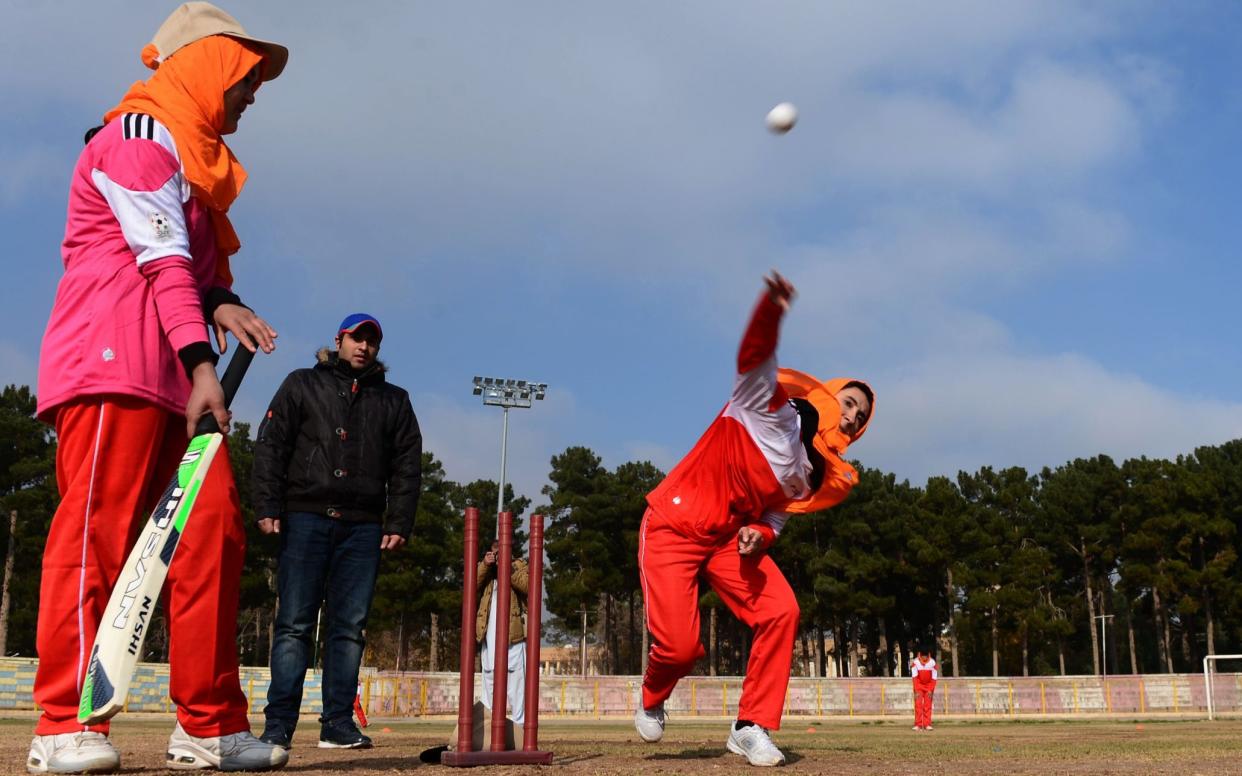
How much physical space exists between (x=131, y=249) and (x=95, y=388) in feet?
1.79

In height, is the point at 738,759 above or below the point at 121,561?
below

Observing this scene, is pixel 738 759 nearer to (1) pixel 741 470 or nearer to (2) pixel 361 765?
Result: (1) pixel 741 470

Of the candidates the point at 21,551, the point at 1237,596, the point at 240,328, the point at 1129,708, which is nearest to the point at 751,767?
the point at 240,328

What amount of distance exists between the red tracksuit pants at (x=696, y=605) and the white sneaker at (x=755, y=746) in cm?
20

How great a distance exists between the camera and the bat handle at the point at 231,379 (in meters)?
3.83

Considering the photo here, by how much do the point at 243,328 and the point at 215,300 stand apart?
0.28 m

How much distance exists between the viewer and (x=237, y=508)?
394 centimetres

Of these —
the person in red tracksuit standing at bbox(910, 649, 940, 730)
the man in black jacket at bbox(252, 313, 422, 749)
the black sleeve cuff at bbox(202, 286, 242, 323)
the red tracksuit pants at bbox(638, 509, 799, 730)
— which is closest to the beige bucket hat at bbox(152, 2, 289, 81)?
the black sleeve cuff at bbox(202, 286, 242, 323)

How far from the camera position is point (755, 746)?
5.36m

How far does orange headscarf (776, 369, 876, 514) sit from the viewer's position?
20.8ft

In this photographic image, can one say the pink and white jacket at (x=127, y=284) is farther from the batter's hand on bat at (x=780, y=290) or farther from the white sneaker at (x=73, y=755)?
the batter's hand on bat at (x=780, y=290)

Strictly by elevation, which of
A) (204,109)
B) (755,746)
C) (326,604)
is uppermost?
(204,109)

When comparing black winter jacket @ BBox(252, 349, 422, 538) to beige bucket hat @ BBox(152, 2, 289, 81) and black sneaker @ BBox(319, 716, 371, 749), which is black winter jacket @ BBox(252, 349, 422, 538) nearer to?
black sneaker @ BBox(319, 716, 371, 749)

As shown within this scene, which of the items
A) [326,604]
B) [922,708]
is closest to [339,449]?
[326,604]
